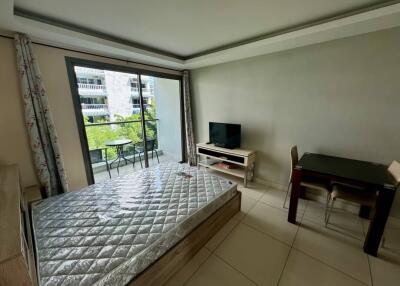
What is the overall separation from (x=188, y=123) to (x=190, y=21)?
225 centimetres

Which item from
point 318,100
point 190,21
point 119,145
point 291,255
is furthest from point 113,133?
point 318,100

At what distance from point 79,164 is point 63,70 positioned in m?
1.37

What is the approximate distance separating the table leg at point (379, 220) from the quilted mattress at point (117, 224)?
1.44 meters

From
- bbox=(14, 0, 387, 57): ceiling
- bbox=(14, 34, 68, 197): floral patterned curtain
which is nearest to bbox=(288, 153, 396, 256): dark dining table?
bbox=(14, 0, 387, 57): ceiling

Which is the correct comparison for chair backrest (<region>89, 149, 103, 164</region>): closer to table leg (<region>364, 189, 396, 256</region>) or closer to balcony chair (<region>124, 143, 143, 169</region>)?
balcony chair (<region>124, 143, 143, 169</region>)

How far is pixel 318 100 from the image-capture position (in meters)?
2.44

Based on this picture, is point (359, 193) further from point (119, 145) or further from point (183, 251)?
point (119, 145)

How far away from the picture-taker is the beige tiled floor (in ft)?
4.99

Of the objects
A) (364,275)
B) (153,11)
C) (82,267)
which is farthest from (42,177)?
(364,275)

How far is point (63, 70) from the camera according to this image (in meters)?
2.30

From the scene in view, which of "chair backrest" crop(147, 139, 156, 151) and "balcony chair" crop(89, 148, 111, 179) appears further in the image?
"chair backrest" crop(147, 139, 156, 151)

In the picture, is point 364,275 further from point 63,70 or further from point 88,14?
point 63,70

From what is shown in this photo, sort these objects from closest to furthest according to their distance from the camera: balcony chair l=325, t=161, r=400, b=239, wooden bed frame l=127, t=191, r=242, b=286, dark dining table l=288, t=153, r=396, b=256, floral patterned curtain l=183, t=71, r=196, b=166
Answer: wooden bed frame l=127, t=191, r=242, b=286 < dark dining table l=288, t=153, r=396, b=256 < balcony chair l=325, t=161, r=400, b=239 < floral patterned curtain l=183, t=71, r=196, b=166

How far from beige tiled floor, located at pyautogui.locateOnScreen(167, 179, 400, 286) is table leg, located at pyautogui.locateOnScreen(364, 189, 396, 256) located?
0.33ft
